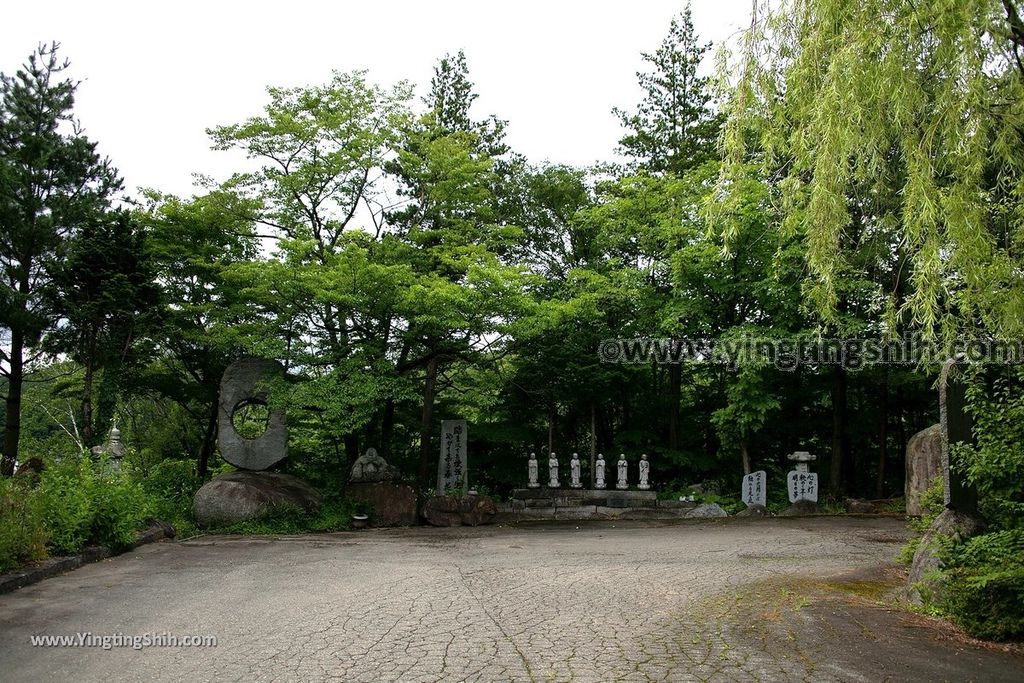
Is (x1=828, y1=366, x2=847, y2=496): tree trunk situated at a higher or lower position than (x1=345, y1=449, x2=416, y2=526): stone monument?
higher

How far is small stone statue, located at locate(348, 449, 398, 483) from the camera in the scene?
14516 mm

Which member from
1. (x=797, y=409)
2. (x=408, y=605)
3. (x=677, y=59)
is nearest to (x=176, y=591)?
(x=408, y=605)

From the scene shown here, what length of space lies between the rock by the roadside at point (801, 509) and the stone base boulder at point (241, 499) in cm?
1003

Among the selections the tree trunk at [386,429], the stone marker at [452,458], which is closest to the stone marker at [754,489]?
Result: the stone marker at [452,458]

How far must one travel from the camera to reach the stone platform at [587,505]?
53.8ft

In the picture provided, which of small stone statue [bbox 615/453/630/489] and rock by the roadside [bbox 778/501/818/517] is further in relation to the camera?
small stone statue [bbox 615/453/630/489]

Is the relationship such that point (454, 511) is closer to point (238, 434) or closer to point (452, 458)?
point (452, 458)

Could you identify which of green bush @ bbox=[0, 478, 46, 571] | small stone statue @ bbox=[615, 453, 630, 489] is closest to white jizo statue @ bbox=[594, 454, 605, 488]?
small stone statue @ bbox=[615, 453, 630, 489]

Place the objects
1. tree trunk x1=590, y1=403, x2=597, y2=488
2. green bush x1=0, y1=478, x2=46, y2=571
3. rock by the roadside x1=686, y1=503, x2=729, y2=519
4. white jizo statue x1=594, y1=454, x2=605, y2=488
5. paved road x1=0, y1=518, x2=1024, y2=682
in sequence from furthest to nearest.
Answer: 1. tree trunk x1=590, y1=403, x2=597, y2=488
2. white jizo statue x1=594, y1=454, x2=605, y2=488
3. rock by the roadside x1=686, y1=503, x2=729, y2=519
4. green bush x1=0, y1=478, x2=46, y2=571
5. paved road x1=0, y1=518, x2=1024, y2=682

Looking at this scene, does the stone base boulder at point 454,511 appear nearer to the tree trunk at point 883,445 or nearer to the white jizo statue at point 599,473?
the white jizo statue at point 599,473

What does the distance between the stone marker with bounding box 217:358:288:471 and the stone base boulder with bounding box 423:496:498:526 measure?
3.11m

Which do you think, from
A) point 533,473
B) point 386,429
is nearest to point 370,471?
point 386,429

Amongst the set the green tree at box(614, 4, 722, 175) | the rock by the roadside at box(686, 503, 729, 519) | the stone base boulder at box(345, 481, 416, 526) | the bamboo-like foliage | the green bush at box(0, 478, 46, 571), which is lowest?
the rock by the roadside at box(686, 503, 729, 519)

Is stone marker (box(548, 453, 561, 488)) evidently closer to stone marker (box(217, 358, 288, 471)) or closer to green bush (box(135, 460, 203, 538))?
stone marker (box(217, 358, 288, 471))
